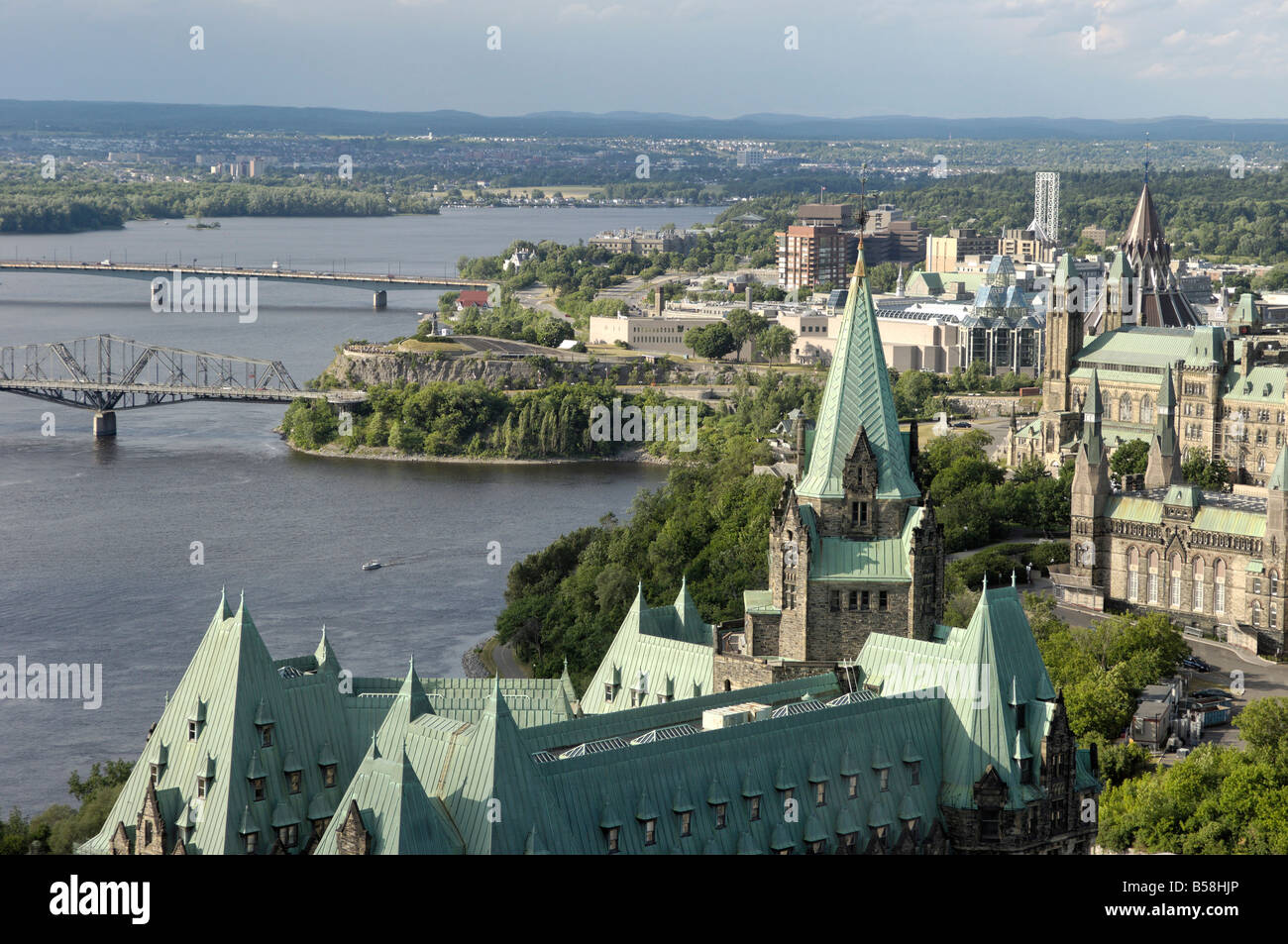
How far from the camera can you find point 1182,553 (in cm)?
8975

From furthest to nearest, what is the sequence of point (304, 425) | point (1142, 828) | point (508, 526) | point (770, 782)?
point (304, 425) → point (508, 526) → point (1142, 828) → point (770, 782)

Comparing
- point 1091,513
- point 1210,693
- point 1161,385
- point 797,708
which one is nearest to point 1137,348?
point 1161,385

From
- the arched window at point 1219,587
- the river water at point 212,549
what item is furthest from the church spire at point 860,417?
the arched window at point 1219,587

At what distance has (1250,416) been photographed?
117938 mm

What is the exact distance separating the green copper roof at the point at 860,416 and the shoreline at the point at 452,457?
9424cm

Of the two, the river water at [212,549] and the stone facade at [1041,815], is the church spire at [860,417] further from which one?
the river water at [212,549]

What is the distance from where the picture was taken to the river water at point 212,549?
77.4 meters

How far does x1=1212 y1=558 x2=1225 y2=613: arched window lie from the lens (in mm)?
88062

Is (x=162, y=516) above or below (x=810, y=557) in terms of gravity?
below

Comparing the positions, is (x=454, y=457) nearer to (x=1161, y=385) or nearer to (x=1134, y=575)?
(x=1161, y=385)
